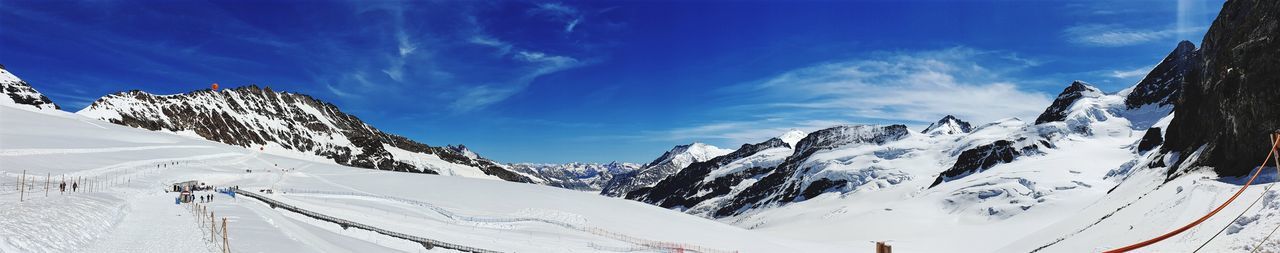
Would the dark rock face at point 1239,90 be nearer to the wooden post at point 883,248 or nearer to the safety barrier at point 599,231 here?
the safety barrier at point 599,231

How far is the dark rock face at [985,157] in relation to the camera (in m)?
181

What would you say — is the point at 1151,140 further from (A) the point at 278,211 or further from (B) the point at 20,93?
(B) the point at 20,93

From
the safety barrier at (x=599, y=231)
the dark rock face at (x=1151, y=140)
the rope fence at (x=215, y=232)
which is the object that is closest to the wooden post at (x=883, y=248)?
the rope fence at (x=215, y=232)

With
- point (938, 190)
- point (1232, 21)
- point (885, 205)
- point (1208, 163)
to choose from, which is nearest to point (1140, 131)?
point (938, 190)

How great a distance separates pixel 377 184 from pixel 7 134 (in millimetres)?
50505

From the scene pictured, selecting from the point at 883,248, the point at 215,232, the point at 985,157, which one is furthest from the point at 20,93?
the point at 985,157

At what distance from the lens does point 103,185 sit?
54000mm

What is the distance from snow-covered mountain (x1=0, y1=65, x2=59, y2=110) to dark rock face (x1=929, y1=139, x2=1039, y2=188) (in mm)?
256819

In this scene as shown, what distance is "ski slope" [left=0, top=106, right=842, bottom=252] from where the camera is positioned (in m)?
24.5

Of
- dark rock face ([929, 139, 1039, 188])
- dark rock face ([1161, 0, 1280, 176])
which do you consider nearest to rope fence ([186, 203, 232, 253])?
dark rock face ([1161, 0, 1280, 176])

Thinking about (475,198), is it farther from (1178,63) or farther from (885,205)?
(1178,63)

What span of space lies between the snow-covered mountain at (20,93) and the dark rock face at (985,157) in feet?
843

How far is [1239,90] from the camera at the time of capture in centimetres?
4544

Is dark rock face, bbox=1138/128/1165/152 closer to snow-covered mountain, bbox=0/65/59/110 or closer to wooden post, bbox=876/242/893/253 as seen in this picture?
wooden post, bbox=876/242/893/253
